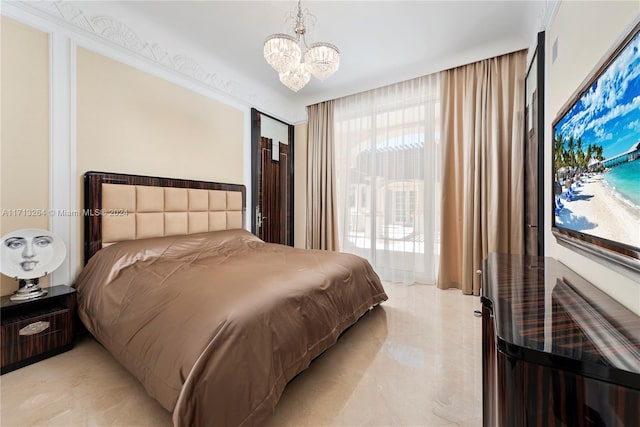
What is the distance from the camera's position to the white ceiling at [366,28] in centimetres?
241

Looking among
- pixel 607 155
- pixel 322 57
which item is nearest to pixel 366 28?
pixel 322 57

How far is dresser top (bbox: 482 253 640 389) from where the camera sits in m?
0.57

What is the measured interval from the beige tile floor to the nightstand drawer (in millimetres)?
87

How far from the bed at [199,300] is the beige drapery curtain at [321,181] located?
155 centimetres

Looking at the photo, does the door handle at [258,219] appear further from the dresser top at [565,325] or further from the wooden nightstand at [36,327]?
the dresser top at [565,325]

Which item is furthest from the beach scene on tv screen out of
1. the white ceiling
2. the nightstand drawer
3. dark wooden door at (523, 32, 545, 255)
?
the nightstand drawer

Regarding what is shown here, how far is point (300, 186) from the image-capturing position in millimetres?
4699

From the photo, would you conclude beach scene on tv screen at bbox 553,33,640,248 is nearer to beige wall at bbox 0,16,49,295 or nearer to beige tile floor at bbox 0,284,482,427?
beige tile floor at bbox 0,284,482,427

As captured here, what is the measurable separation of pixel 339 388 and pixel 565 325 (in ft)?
4.14

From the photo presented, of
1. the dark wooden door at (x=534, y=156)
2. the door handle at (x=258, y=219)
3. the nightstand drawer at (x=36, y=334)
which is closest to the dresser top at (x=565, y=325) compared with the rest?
the dark wooden door at (x=534, y=156)

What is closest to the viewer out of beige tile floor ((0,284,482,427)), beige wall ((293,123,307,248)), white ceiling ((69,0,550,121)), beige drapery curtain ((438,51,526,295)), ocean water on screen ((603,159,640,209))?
ocean water on screen ((603,159,640,209))

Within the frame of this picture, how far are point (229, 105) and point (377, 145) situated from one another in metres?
2.18

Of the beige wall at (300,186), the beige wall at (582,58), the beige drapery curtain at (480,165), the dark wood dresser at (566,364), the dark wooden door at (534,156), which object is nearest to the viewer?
the dark wood dresser at (566,364)

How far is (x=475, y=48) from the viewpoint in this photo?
304cm
